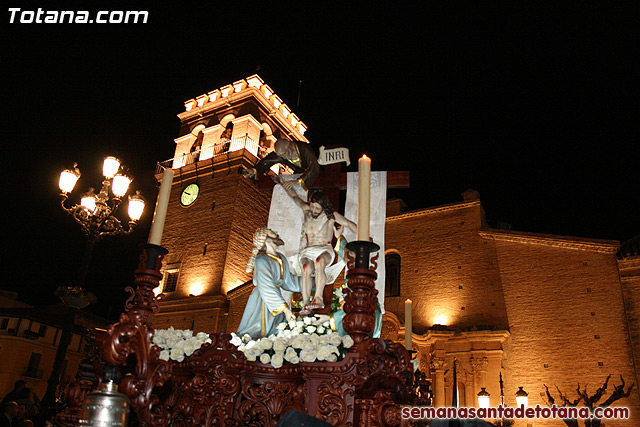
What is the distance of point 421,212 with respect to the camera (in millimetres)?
22594

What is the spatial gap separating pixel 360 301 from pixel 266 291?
182 cm

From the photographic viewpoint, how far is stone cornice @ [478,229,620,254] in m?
18.0

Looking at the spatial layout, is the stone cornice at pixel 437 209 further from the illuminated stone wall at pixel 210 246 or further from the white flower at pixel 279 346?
the white flower at pixel 279 346

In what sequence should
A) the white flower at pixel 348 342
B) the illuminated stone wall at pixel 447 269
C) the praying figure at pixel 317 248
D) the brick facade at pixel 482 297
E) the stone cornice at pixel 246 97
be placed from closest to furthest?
the white flower at pixel 348 342
the praying figure at pixel 317 248
the brick facade at pixel 482 297
the illuminated stone wall at pixel 447 269
the stone cornice at pixel 246 97

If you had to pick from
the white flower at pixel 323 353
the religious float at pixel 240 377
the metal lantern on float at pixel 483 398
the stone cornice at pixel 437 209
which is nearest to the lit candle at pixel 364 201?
the religious float at pixel 240 377

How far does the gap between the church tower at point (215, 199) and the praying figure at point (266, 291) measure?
1763cm

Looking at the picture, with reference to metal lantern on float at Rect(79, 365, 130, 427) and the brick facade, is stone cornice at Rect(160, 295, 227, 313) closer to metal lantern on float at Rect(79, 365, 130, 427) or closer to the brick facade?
the brick facade

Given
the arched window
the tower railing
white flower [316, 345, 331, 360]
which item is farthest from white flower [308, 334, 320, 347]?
the tower railing

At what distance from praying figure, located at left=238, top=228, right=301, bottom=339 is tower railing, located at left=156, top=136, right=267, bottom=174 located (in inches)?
805

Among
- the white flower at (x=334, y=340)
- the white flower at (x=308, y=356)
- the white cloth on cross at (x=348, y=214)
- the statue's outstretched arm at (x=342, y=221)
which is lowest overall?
the white flower at (x=308, y=356)

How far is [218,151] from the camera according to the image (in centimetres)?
2684

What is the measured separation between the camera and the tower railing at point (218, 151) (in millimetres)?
25884

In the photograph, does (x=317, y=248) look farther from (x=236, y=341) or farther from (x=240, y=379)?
(x=240, y=379)

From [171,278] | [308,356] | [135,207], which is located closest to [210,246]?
[171,278]
